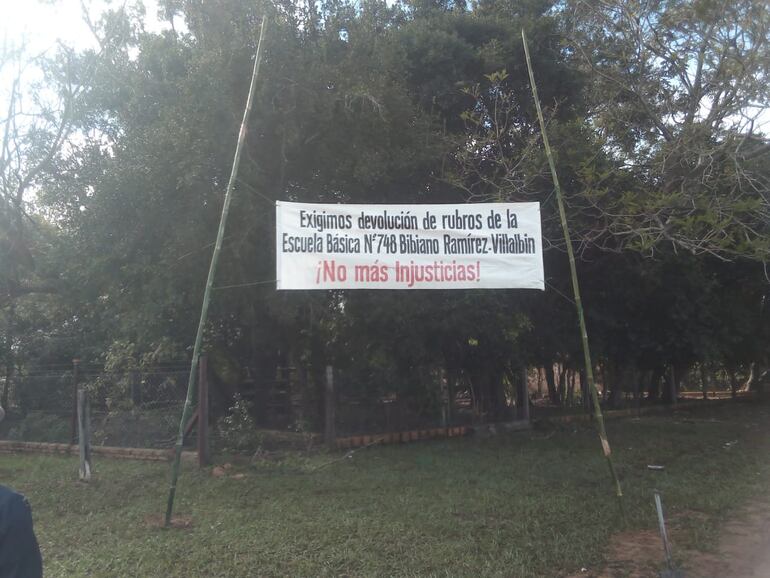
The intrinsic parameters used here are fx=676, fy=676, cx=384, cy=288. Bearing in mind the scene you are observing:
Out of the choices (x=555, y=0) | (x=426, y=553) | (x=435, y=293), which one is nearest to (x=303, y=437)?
(x=435, y=293)

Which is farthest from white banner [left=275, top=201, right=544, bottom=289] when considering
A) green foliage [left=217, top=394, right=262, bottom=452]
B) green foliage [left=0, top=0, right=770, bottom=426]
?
green foliage [left=217, top=394, right=262, bottom=452]

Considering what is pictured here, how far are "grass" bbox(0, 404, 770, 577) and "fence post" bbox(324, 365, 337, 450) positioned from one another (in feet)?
2.06

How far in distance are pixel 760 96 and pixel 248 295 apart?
25.8 feet

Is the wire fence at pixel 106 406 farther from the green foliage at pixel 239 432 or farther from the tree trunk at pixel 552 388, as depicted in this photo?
the tree trunk at pixel 552 388

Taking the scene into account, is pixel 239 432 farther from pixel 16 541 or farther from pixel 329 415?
pixel 16 541

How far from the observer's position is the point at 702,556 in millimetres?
5816

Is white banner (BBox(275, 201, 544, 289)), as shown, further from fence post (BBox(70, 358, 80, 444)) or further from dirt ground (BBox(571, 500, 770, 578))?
fence post (BBox(70, 358, 80, 444))

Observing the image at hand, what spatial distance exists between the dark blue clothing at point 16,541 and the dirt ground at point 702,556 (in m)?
4.31

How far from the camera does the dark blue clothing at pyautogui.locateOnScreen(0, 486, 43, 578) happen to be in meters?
2.29

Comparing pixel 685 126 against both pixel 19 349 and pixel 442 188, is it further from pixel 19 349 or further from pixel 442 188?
pixel 19 349

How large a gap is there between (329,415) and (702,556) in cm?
674

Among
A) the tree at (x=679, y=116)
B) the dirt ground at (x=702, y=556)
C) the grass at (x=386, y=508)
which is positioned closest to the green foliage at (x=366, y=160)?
the tree at (x=679, y=116)

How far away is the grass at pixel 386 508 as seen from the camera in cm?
568

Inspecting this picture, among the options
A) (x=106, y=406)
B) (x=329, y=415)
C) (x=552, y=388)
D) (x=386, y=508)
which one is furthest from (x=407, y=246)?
(x=552, y=388)
